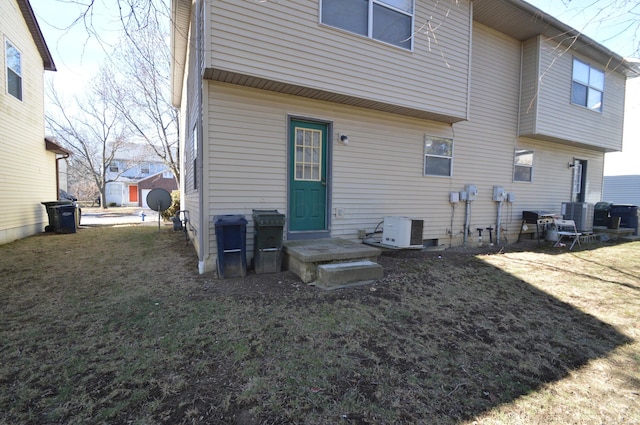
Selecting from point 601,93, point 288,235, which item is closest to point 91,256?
point 288,235

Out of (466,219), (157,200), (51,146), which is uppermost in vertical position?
(51,146)

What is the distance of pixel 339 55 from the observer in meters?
5.33

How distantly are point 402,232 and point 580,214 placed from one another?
7.34 meters

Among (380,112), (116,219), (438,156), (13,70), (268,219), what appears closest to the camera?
(268,219)

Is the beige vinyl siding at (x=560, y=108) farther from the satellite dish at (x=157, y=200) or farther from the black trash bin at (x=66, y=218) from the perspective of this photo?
the black trash bin at (x=66, y=218)

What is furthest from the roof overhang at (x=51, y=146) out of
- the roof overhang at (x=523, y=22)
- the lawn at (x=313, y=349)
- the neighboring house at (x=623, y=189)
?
the neighboring house at (x=623, y=189)

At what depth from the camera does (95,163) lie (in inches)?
1073

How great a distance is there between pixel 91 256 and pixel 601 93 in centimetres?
1530

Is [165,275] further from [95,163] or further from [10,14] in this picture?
[95,163]

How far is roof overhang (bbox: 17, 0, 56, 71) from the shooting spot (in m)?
8.40

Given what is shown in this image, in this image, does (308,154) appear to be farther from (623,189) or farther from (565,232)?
(623,189)

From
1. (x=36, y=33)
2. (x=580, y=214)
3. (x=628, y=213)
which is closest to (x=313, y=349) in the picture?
(x=580, y=214)

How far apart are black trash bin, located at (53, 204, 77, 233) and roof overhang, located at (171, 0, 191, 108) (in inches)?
202

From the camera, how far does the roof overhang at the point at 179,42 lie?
654cm
